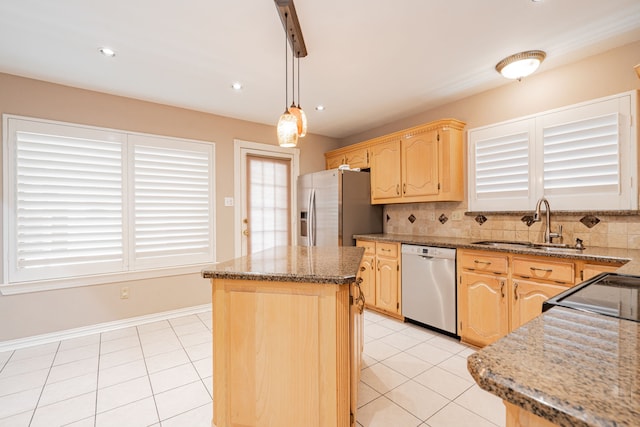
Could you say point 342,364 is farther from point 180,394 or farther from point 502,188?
point 502,188

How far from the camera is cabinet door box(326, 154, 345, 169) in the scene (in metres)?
4.32

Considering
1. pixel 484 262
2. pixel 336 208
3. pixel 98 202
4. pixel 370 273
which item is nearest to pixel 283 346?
pixel 484 262

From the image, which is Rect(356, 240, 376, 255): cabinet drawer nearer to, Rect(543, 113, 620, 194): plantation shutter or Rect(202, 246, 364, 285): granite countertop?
Rect(202, 246, 364, 285): granite countertop

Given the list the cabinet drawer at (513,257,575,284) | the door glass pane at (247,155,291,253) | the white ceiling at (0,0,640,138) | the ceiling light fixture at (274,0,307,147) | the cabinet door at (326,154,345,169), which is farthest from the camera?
the cabinet door at (326,154,345,169)

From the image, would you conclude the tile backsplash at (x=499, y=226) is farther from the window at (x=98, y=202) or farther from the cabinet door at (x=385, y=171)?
the window at (x=98, y=202)

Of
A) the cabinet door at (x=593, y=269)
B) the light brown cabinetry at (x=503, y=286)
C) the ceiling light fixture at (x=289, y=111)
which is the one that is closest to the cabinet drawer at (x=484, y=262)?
the light brown cabinetry at (x=503, y=286)

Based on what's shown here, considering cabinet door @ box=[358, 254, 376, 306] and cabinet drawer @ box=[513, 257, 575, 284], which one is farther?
cabinet door @ box=[358, 254, 376, 306]

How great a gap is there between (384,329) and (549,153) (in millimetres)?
2234

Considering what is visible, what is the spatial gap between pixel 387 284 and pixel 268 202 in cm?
196

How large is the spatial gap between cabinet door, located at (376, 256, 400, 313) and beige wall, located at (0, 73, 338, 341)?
1.90 metres

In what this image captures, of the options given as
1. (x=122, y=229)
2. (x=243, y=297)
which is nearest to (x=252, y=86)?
(x=122, y=229)

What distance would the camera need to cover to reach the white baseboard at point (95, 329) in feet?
8.36

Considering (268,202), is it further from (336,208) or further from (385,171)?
(385,171)

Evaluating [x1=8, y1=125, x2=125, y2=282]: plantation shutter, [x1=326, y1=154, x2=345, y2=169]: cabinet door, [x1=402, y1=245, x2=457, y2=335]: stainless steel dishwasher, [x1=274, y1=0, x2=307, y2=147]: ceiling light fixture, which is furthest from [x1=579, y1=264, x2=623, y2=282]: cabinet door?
[x1=8, y1=125, x2=125, y2=282]: plantation shutter
